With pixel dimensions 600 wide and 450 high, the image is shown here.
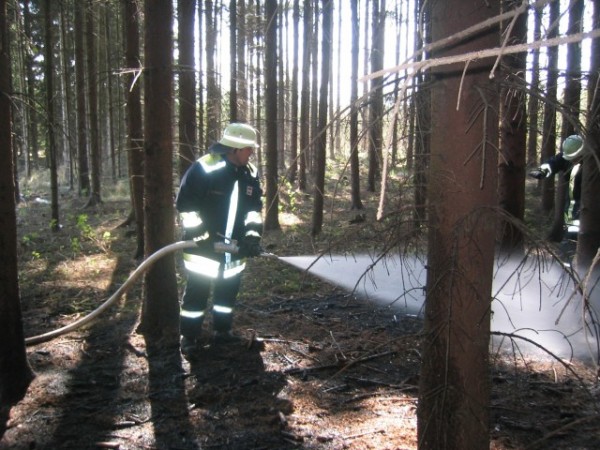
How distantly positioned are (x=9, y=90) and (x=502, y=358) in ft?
17.1

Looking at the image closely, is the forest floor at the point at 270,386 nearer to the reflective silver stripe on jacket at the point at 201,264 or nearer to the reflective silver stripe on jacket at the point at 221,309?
the reflective silver stripe on jacket at the point at 221,309

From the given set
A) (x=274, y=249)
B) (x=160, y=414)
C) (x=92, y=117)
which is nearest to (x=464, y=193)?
(x=160, y=414)

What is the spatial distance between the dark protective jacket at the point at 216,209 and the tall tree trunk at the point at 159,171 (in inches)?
17.9

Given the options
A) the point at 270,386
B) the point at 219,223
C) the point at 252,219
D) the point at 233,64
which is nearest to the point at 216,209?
the point at 219,223

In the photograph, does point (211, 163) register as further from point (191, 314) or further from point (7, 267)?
point (7, 267)

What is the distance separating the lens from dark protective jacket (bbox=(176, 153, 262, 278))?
4.92 meters

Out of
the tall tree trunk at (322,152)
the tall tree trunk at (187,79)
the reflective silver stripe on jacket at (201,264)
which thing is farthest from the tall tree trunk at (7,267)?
the tall tree trunk at (322,152)

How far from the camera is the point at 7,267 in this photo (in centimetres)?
402

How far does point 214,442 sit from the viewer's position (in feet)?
11.5

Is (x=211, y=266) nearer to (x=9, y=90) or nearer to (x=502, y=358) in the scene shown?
(x=9, y=90)

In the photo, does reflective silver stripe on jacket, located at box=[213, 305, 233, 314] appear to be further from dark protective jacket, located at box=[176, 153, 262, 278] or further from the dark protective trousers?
dark protective jacket, located at box=[176, 153, 262, 278]

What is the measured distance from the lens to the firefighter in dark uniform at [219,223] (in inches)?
195

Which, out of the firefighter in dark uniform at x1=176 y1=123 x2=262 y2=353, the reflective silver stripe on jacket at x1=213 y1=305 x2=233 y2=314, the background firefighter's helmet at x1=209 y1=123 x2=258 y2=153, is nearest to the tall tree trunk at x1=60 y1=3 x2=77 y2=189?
the firefighter in dark uniform at x1=176 y1=123 x2=262 y2=353

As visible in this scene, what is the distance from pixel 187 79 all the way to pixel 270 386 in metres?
7.02
